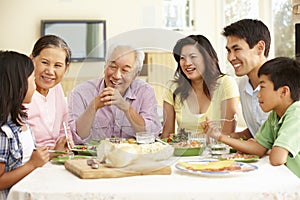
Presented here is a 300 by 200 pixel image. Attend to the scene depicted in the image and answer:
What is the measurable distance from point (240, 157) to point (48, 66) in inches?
35.4

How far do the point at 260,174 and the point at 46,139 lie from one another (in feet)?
3.28

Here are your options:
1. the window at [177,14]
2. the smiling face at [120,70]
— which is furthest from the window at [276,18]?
the smiling face at [120,70]

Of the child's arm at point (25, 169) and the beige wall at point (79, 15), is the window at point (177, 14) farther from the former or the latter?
the child's arm at point (25, 169)

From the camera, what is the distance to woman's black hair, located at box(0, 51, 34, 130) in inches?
66.8

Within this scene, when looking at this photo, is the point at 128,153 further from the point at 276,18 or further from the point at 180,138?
the point at 276,18

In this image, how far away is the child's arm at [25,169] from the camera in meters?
1.57

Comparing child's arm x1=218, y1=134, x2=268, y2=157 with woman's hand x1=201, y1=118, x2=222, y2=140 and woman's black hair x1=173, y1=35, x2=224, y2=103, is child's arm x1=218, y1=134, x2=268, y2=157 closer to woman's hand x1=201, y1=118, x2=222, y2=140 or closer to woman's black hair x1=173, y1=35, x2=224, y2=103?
woman's hand x1=201, y1=118, x2=222, y2=140

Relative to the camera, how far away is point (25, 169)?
1584 millimetres

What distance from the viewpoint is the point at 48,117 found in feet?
7.03

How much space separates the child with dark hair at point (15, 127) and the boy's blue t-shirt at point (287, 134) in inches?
28.6

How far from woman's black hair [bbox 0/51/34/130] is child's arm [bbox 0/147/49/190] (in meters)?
0.17

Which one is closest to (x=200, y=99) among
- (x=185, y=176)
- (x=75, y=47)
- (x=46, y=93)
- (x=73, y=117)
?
(x=73, y=117)

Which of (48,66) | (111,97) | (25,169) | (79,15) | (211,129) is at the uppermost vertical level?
(79,15)

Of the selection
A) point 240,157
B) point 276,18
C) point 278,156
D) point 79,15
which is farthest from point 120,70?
point 79,15
